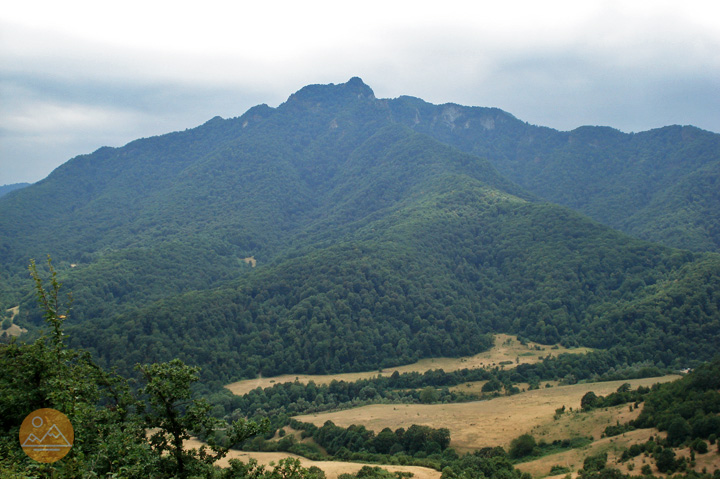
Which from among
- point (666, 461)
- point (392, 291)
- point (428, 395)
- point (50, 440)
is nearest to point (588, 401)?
point (666, 461)

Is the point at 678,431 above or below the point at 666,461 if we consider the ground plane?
above

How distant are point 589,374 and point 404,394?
31782 mm

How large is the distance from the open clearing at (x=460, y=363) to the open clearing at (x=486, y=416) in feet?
56.7

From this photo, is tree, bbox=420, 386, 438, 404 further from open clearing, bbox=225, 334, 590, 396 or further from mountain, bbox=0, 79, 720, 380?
mountain, bbox=0, 79, 720, 380

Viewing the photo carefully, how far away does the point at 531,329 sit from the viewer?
10525cm

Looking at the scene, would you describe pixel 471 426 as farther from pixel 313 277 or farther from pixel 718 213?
pixel 718 213

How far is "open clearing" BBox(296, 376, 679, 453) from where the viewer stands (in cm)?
5372

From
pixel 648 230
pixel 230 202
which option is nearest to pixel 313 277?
pixel 230 202

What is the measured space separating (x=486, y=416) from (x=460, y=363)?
32290 millimetres

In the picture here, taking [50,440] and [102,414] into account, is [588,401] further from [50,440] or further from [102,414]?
[50,440]

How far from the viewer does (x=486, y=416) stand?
6088cm

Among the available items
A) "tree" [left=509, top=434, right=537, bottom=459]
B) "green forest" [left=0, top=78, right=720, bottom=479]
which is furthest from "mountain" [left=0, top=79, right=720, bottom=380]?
"tree" [left=509, top=434, right=537, bottom=459]

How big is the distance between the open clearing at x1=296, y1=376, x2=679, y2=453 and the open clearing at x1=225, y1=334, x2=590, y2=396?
56.7 feet

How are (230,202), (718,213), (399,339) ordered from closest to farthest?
1. (399,339)
2. (718,213)
3. (230,202)
